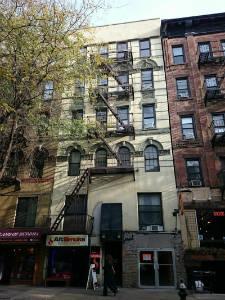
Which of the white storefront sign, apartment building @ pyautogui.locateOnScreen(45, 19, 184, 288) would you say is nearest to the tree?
apartment building @ pyautogui.locateOnScreen(45, 19, 184, 288)

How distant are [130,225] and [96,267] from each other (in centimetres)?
322

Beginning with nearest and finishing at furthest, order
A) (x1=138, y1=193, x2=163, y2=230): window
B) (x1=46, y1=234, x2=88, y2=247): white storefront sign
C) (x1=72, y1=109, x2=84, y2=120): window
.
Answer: (x1=46, y1=234, x2=88, y2=247): white storefront sign
(x1=138, y1=193, x2=163, y2=230): window
(x1=72, y1=109, x2=84, y2=120): window

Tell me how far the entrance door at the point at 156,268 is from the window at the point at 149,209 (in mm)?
1720

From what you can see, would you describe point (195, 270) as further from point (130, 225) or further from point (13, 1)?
point (13, 1)

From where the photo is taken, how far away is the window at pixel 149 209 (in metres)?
17.4

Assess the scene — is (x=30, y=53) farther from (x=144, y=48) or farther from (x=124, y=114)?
(x=144, y=48)

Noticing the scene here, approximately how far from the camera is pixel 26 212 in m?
18.6

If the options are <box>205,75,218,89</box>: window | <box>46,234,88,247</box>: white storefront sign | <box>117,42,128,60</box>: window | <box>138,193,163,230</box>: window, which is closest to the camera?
<box>46,234,88,247</box>: white storefront sign

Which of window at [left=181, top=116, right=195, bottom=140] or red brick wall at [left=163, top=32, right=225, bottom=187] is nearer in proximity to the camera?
red brick wall at [left=163, top=32, right=225, bottom=187]

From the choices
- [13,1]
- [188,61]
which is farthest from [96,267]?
[188,61]

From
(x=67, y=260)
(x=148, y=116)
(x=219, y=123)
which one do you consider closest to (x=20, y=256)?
(x=67, y=260)

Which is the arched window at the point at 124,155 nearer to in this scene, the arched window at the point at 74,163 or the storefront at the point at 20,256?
the arched window at the point at 74,163

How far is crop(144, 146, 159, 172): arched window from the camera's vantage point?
18.9m

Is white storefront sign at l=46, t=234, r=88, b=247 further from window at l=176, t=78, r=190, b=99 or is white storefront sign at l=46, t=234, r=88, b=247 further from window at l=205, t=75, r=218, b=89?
window at l=205, t=75, r=218, b=89
